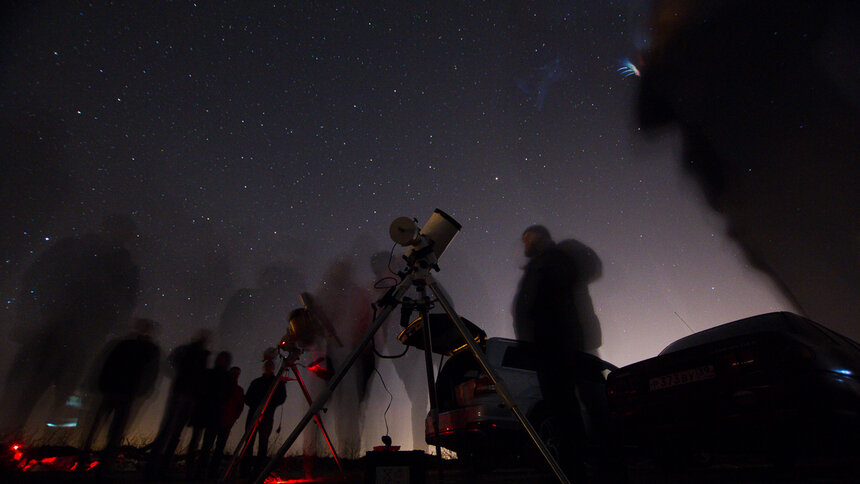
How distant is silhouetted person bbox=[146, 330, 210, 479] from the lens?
451 cm

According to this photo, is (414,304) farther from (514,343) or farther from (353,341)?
(353,341)

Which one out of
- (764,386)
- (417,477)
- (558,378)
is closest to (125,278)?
(417,477)

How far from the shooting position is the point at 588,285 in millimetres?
3770

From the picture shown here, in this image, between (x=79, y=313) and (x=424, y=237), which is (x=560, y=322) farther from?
(x=79, y=313)

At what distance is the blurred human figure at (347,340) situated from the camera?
5.68 meters

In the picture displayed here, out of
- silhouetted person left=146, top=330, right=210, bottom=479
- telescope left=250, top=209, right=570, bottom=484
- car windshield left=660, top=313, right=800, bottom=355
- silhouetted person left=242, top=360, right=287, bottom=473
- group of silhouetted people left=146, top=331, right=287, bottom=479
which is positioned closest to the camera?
telescope left=250, top=209, right=570, bottom=484

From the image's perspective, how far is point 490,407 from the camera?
404cm

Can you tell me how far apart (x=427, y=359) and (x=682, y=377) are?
7.81ft

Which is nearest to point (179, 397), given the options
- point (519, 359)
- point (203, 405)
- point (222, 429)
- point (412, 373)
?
point (203, 405)

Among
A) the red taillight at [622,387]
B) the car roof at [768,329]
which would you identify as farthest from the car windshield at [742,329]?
the red taillight at [622,387]

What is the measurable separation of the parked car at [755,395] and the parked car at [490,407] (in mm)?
1082

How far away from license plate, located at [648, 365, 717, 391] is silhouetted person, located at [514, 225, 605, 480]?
0.58m

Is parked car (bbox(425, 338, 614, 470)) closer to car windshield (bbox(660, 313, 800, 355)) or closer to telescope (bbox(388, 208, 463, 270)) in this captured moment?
car windshield (bbox(660, 313, 800, 355))

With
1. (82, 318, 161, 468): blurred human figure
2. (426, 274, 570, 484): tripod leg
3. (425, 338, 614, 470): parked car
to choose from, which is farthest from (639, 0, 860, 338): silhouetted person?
(82, 318, 161, 468): blurred human figure
